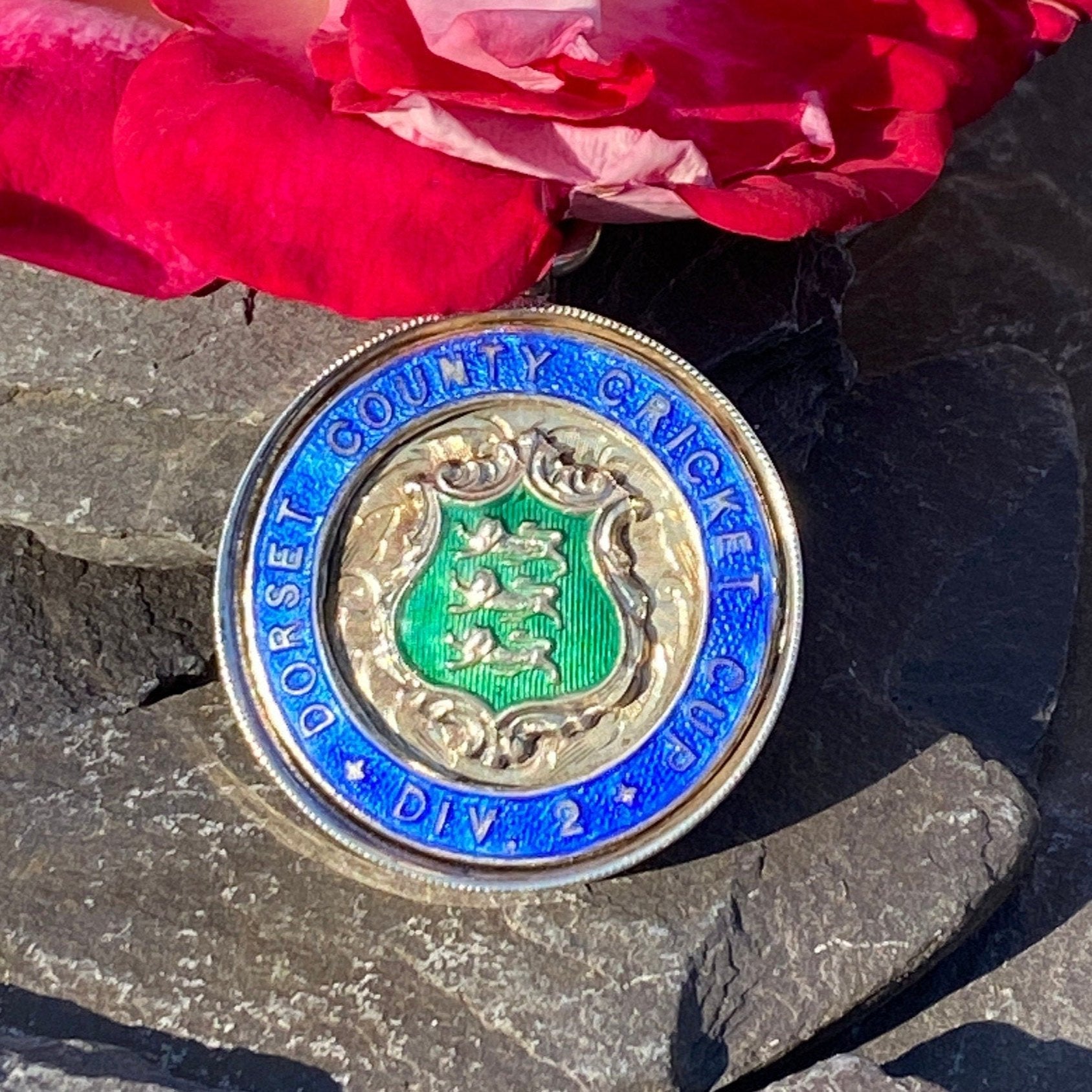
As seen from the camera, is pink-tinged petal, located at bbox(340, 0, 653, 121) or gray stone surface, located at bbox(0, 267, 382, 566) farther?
gray stone surface, located at bbox(0, 267, 382, 566)

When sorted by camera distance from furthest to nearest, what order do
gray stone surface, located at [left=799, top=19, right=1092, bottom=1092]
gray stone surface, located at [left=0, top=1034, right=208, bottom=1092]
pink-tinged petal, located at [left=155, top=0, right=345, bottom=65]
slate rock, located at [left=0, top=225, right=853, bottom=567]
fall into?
gray stone surface, located at [left=799, top=19, right=1092, bottom=1092], slate rock, located at [left=0, top=225, right=853, bottom=567], gray stone surface, located at [left=0, top=1034, right=208, bottom=1092], pink-tinged petal, located at [left=155, top=0, right=345, bottom=65]

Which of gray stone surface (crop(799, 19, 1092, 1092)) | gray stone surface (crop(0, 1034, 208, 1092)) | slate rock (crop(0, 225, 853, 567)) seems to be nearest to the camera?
gray stone surface (crop(0, 1034, 208, 1092))

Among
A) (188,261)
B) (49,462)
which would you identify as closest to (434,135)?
(188,261)

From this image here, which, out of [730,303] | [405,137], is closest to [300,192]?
[405,137]

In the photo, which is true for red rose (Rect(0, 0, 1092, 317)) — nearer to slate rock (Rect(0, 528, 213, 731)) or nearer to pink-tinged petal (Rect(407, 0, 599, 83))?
pink-tinged petal (Rect(407, 0, 599, 83))

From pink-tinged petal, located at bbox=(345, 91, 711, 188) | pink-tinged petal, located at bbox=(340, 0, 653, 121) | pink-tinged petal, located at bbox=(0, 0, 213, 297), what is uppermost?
pink-tinged petal, located at bbox=(340, 0, 653, 121)

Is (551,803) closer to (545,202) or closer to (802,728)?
(802,728)

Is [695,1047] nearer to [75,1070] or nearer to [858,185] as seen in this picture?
[75,1070]

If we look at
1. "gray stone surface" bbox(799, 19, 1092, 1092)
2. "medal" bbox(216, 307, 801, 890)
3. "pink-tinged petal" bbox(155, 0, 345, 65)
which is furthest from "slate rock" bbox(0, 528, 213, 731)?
"gray stone surface" bbox(799, 19, 1092, 1092)
